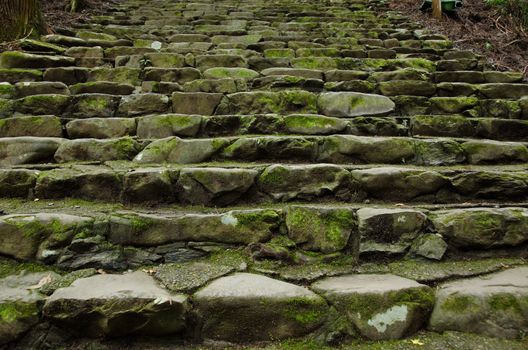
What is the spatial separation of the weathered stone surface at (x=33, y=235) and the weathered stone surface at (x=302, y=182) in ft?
3.54

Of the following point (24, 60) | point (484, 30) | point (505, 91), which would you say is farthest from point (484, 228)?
point (484, 30)

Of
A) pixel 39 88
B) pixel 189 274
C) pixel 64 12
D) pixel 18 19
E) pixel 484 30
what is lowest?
pixel 189 274

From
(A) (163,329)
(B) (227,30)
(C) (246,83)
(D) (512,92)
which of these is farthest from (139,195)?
(B) (227,30)

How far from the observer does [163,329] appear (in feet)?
5.09

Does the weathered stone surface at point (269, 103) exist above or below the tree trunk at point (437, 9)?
below

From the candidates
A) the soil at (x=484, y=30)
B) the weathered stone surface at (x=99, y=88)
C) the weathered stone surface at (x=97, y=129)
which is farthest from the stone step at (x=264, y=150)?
the soil at (x=484, y=30)

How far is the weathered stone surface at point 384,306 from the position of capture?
5.15 feet

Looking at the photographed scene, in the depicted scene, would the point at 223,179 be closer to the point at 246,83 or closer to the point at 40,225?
the point at 40,225

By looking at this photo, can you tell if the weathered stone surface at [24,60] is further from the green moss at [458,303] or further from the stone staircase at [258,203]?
the green moss at [458,303]

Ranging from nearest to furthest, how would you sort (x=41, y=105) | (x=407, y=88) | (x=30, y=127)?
(x=30, y=127) < (x=41, y=105) < (x=407, y=88)

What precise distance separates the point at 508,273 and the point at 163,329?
5.51ft

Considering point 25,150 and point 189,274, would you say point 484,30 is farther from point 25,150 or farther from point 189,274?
point 25,150

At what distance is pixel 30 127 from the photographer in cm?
276

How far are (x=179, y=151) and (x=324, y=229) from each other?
1167 mm
